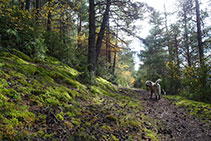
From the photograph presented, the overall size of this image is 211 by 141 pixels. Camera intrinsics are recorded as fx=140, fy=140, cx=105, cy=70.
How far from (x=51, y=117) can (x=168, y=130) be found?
11.4ft

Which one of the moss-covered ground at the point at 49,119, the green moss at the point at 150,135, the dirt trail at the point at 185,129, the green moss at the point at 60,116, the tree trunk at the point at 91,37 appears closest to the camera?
the moss-covered ground at the point at 49,119

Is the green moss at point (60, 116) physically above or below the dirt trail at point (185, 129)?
above

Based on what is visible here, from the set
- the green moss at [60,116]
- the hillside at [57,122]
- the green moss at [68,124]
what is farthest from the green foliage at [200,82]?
the green moss at [60,116]

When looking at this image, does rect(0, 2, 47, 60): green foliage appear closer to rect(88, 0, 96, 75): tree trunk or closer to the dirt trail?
rect(88, 0, 96, 75): tree trunk

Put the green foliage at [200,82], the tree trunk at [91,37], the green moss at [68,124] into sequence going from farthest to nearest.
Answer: the tree trunk at [91,37], the green foliage at [200,82], the green moss at [68,124]

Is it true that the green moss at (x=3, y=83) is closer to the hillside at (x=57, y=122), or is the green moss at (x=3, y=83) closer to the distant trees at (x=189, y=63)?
the hillside at (x=57, y=122)

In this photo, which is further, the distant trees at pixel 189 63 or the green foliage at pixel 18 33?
the distant trees at pixel 189 63

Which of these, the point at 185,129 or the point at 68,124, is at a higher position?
the point at 68,124

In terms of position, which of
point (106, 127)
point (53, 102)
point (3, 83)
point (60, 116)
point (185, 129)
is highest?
point (3, 83)

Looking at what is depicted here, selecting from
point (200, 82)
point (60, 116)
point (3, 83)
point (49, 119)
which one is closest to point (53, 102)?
point (60, 116)

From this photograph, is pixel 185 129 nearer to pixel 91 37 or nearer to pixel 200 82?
pixel 200 82

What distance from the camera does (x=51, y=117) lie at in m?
2.97

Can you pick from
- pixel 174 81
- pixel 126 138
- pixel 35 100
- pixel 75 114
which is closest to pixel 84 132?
pixel 75 114

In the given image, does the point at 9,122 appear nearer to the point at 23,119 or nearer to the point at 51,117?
the point at 23,119
